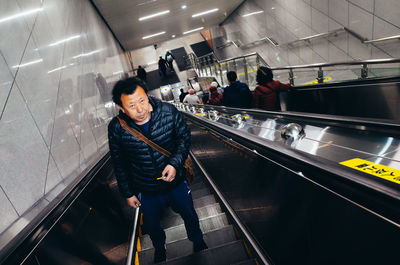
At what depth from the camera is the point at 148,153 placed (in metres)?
1.96

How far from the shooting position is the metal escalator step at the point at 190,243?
2.64 metres

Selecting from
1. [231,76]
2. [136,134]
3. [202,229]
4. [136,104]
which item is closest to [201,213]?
[202,229]

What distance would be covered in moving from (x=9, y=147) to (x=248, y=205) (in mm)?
2002

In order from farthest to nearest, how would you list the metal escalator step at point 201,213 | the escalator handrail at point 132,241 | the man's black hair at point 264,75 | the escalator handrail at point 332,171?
the man's black hair at point 264,75, the metal escalator step at point 201,213, the escalator handrail at point 132,241, the escalator handrail at point 332,171

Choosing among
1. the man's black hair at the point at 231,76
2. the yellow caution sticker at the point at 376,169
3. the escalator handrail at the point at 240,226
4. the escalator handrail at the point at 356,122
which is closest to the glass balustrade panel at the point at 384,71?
the escalator handrail at the point at 356,122

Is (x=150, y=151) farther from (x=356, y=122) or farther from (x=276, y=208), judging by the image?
(x=356, y=122)

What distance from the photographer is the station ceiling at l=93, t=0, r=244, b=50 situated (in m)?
9.49

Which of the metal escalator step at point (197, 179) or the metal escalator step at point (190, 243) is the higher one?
the metal escalator step at point (190, 243)

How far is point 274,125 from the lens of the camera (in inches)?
102

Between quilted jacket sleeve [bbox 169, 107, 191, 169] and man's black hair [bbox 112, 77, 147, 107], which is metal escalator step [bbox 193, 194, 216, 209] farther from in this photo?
man's black hair [bbox 112, 77, 147, 107]

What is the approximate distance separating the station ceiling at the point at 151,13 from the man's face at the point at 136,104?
26.8 ft

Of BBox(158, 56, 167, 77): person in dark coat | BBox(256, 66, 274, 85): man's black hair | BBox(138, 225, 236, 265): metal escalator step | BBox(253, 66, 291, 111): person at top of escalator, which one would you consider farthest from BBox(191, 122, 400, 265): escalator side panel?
BBox(158, 56, 167, 77): person in dark coat

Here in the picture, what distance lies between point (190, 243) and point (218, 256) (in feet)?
1.68

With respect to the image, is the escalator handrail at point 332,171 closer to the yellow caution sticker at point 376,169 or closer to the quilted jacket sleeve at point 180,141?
the yellow caution sticker at point 376,169
